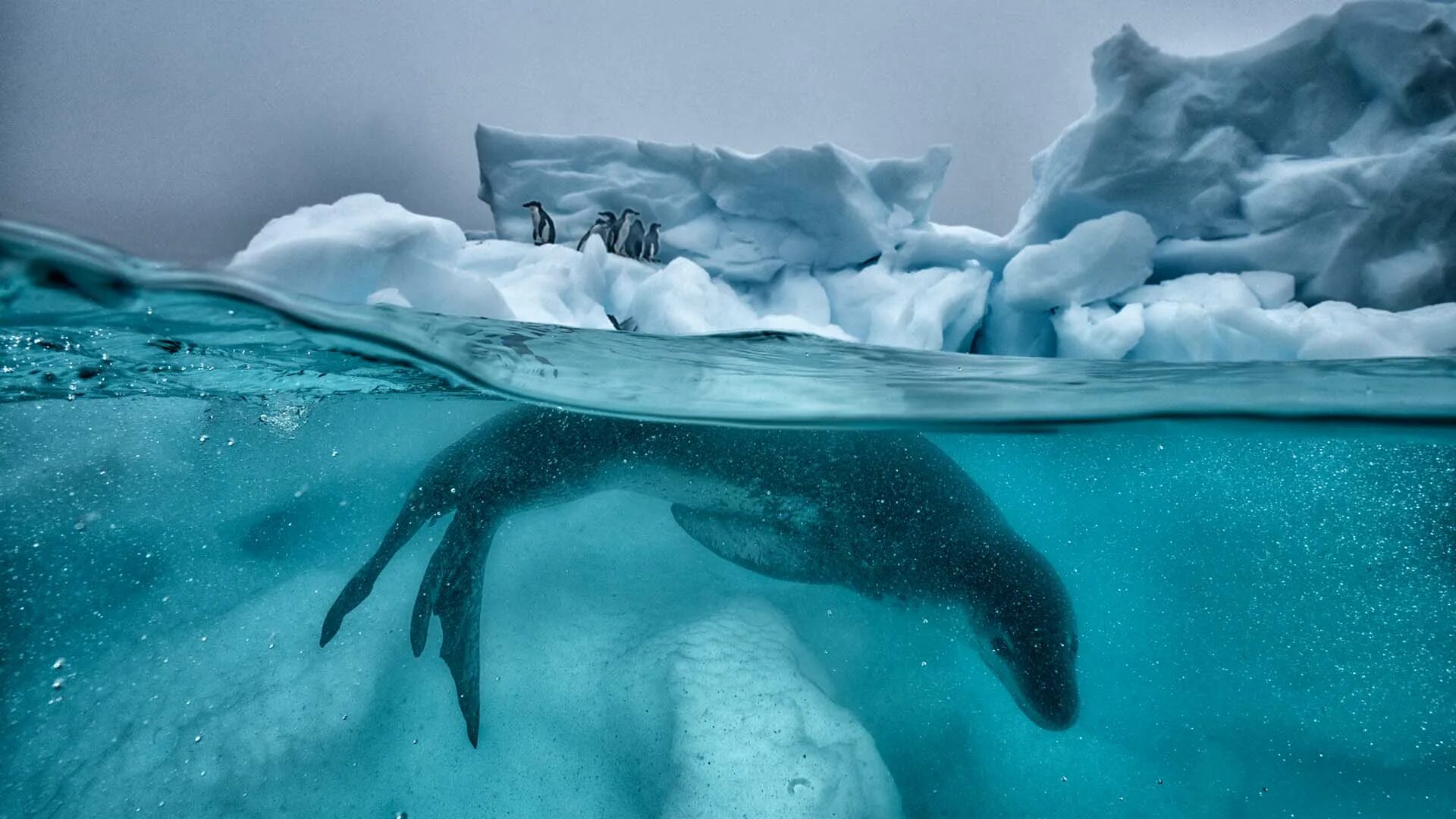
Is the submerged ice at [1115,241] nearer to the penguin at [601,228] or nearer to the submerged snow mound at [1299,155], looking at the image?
the submerged snow mound at [1299,155]

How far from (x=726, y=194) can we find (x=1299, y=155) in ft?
18.0

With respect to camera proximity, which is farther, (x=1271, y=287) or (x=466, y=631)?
(x=1271, y=287)

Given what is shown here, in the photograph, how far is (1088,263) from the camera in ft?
22.7

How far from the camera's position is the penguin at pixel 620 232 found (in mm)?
8039

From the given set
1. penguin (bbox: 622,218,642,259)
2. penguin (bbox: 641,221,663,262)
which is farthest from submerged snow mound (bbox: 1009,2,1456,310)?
penguin (bbox: 622,218,642,259)

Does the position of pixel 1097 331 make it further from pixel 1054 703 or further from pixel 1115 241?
pixel 1054 703

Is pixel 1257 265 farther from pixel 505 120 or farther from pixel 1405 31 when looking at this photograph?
pixel 505 120

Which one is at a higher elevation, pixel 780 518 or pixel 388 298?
pixel 388 298

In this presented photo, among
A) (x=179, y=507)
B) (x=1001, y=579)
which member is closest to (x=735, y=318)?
(x=1001, y=579)

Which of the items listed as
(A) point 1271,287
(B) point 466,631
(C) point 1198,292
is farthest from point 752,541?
(A) point 1271,287

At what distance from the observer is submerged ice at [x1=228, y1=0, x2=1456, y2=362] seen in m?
5.87

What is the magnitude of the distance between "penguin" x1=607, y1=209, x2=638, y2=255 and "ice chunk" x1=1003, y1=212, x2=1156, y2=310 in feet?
12.8

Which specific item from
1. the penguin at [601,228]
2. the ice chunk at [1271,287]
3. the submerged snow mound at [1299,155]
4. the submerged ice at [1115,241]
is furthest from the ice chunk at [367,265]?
the ice chunk at [1271,287]

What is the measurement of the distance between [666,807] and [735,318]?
460cm
